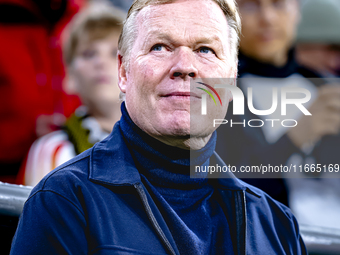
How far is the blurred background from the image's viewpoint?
5.52 feet

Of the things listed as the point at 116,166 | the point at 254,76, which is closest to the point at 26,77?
the point at 254,76

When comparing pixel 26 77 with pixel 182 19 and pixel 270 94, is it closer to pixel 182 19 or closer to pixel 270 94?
pixel 270 94

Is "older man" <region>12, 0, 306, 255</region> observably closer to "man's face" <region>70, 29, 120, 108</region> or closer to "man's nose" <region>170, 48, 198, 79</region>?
"man's nose" <region>170, 48, 198, 79</region>

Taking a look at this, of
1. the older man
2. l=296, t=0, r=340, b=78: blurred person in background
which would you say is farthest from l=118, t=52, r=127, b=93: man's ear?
l=296, t=0, r=340, b=78: blurred person in background

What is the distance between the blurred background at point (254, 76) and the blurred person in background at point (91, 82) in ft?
0.08

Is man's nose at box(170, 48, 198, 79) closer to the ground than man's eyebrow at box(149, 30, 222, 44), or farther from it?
closer to the ground

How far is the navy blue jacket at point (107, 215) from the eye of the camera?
918 millimetres

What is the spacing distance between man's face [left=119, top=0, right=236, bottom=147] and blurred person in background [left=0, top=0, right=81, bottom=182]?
1384 millimetres

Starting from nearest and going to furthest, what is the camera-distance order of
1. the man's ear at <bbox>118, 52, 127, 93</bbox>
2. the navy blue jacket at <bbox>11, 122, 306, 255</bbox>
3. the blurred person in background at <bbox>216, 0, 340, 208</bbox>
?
the navy blue jacket at <bbox>11, 122, 306, 255</bbox>
the man's ear at <bbox>118, 52, 127, 93</bbox>
the blurred person in background at <bbox>216, 0, 340, 208</bbox>

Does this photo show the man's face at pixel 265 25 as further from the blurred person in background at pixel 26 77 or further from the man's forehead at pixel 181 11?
→ the blurred person in background at pixel 26 77

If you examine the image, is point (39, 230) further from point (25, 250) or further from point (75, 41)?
point (75, 41)

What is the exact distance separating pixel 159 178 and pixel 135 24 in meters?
A: 0.39

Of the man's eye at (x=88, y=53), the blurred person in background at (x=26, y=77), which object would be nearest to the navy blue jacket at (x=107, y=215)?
the man's eye at (x=88, y=53)

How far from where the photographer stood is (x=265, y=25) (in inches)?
76.9
